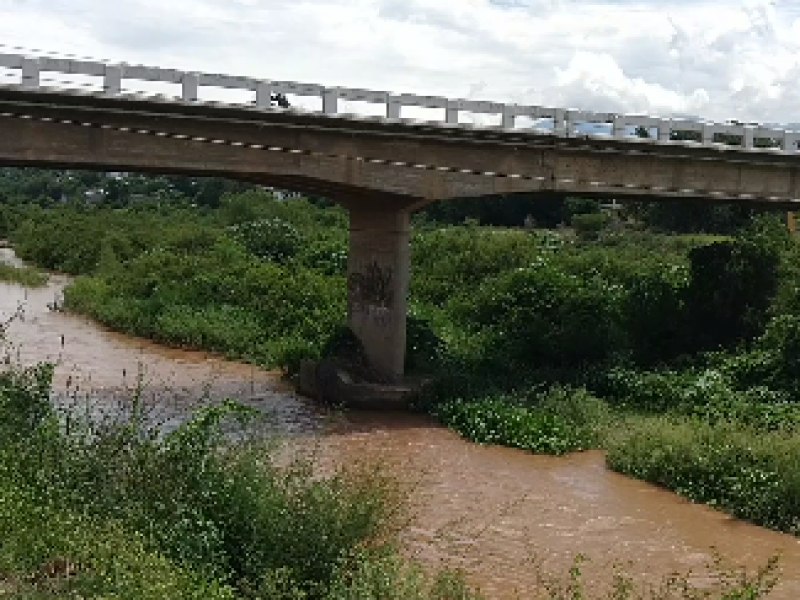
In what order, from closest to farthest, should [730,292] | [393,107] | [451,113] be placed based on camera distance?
[393,107]
[451,113]
[730,292]

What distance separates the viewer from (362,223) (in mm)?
23047

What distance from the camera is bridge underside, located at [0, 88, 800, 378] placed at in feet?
58.7

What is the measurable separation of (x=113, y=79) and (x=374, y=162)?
239 inches

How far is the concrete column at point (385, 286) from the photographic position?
2255 cm

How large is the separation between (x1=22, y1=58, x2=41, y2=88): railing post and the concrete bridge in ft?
0.06

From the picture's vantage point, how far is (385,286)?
22.7 m

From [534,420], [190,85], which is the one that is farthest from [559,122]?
[190,85]

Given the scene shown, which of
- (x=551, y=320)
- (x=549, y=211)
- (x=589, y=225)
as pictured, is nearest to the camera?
(x=551, y=320)

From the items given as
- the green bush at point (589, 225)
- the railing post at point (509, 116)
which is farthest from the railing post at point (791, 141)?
the green bush at point (589, 225)

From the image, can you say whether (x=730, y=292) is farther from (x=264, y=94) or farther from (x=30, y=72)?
(x=30, y=72)

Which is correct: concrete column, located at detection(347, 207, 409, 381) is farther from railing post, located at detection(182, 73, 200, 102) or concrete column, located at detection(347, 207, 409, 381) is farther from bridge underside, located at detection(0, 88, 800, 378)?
railing post, located at detection(182, 73, 200, 102)

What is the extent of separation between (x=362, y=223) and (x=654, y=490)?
9621mm

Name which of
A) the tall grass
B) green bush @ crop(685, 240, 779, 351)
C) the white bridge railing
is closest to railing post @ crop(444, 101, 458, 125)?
the white bridge railing

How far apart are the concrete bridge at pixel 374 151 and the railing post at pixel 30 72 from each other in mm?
19
